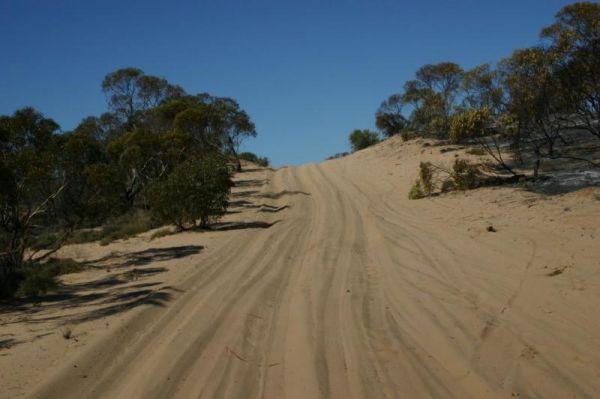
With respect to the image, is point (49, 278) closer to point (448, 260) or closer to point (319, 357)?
point (319, 357)

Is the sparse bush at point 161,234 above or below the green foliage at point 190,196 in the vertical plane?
below

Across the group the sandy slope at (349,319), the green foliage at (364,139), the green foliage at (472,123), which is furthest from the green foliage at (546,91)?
the green foliage at (364,139)

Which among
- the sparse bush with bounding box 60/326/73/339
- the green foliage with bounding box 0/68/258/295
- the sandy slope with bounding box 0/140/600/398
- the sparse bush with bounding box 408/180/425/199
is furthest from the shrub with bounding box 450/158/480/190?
the sparse bush with bounding box 60/326/73/339

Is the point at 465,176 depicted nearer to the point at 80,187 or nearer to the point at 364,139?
the point at 80,187

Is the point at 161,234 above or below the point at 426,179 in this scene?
below

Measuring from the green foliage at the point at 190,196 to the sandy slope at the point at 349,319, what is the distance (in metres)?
3.45

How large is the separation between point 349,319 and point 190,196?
11804 mm

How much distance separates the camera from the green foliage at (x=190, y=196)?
18.7m

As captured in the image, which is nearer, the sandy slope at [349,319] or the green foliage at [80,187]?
the sandy slope at [349,319]

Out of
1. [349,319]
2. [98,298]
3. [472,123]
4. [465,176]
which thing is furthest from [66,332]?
[472,123]

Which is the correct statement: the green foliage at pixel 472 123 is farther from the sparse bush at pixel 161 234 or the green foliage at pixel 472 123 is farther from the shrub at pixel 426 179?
the sparse bush at pixel 161 234

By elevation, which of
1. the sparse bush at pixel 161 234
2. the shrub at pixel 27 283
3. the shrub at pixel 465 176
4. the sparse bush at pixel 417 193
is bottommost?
the shrub at pixel 27 283

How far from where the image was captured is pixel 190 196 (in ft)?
60.7

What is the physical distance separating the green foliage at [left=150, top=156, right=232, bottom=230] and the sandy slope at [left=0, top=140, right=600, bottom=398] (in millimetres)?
3451
